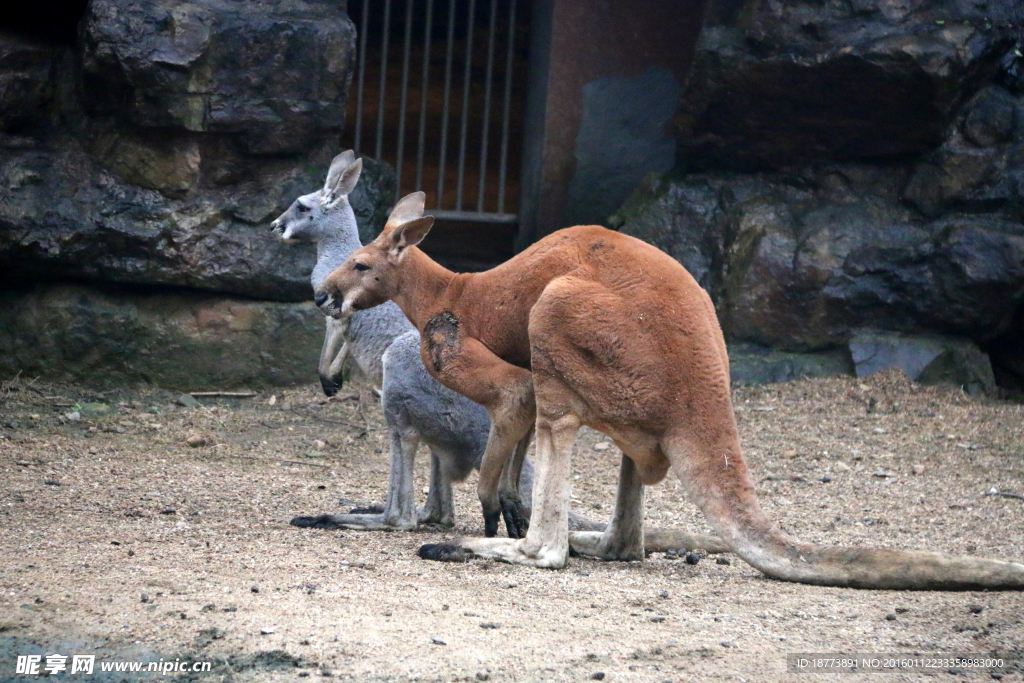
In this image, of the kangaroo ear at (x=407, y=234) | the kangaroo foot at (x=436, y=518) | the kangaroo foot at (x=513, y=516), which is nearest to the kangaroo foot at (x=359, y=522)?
the kangaroo foot at (x=436, y=518)

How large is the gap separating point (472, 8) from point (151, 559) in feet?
21.4

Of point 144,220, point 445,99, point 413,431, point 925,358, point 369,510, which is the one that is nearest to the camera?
point 413,431

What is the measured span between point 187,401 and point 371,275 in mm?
3260

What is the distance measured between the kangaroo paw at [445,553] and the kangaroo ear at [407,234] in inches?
54.3

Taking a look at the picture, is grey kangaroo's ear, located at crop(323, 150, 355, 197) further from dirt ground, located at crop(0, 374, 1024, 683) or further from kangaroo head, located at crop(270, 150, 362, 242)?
dirt ground, located at crop(0, 374, 1024, 683)

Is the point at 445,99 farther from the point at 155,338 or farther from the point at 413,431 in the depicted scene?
the point at 413,431

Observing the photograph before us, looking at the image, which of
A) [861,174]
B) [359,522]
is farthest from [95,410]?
[861,174]

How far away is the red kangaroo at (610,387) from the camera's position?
3.88 m

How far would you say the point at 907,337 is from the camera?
8.02 meters

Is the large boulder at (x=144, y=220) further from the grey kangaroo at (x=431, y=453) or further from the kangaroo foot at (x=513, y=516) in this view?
the kangaroo foot at (x=513, y=516)

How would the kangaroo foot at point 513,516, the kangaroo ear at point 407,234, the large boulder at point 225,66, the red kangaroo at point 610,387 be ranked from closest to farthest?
the red kangaroo at point 610,387 < the kangaroo foot at point 513,516 < the kangaroo ear at point 407,234 < the large boulder at point 225,66

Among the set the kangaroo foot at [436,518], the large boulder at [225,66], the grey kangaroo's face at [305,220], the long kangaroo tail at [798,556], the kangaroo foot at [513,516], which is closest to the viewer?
the long kangaroo tail at [798,556]

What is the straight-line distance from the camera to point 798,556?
152 inches

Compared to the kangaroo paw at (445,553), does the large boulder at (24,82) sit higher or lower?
higher
